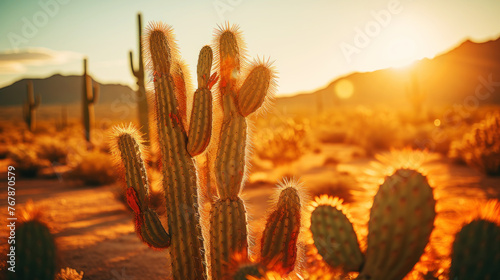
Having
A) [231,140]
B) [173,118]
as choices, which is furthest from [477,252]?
[173,118]

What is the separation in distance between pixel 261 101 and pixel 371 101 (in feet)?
320

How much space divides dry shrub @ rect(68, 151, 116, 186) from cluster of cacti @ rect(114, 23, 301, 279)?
993cm

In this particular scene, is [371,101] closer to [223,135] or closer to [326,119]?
[326,119]

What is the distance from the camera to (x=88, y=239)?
678cm

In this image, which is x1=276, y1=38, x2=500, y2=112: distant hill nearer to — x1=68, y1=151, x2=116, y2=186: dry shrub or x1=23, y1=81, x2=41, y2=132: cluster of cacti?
x1=23, y1=81, x2=41, y2=132: cluster of cacti

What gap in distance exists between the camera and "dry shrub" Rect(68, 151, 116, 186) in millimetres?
12891

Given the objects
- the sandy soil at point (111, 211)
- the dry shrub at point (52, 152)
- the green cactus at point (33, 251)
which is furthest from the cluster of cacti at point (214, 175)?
the dry shrub at point (52, 152)

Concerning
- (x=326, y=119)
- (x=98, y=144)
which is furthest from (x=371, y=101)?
(x=98, y=144)

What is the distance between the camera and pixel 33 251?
2.80 metres

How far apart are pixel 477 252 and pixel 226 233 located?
7.17ft

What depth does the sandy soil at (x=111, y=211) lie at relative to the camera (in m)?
5.38

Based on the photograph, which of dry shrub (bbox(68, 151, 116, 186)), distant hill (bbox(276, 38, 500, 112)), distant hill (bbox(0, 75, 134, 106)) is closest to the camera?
dry shrub (bbox(68, 151, 116, 186))

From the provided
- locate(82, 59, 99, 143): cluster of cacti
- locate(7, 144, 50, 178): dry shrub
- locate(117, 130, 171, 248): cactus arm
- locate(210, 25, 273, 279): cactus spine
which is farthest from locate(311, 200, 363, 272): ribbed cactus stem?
locate(82, 59, 99, 143): cluster of cacti

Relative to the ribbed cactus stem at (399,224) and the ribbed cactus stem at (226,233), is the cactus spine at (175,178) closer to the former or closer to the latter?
the ribbed cactus stem at (226,233)
